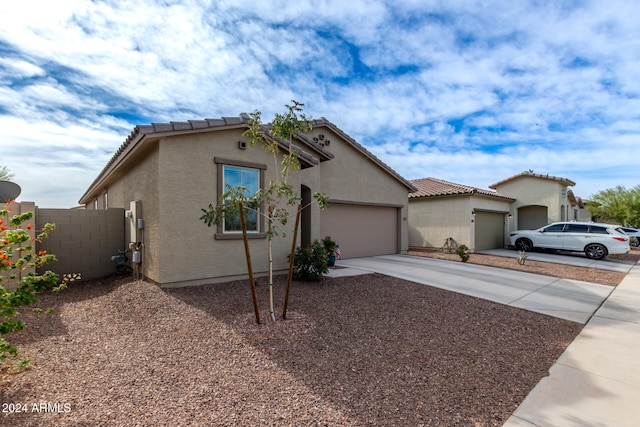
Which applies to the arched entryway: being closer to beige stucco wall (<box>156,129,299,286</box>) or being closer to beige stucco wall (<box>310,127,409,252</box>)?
beige stucco wall (<box>310,127,409,252</box>)

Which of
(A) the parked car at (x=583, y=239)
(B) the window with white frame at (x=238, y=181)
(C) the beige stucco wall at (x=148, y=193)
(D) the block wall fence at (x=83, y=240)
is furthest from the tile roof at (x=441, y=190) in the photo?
(D) the block wall fence at (x=83, y=240)

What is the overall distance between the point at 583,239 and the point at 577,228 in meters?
0.67

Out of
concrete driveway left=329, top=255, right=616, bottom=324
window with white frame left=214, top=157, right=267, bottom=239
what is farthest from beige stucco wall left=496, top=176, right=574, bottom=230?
window with white frame left=214, top=157, right=267, bottom=239

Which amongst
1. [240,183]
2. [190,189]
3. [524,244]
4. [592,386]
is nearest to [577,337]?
[592,386]

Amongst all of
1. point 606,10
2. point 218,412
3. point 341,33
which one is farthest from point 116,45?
point 606,10

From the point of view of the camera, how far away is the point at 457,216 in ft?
53.8

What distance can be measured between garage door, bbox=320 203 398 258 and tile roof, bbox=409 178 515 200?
348cm

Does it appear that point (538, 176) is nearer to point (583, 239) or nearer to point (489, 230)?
point (489, 230)

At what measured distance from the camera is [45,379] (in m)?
3.30

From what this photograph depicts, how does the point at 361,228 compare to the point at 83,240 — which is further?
the point at 361,228

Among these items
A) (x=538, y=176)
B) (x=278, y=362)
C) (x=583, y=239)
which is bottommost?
(x=278, y=362)

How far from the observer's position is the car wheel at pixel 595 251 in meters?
14.6

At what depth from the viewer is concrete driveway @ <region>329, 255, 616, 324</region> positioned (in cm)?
659

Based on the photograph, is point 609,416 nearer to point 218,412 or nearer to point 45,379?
point 218,412
